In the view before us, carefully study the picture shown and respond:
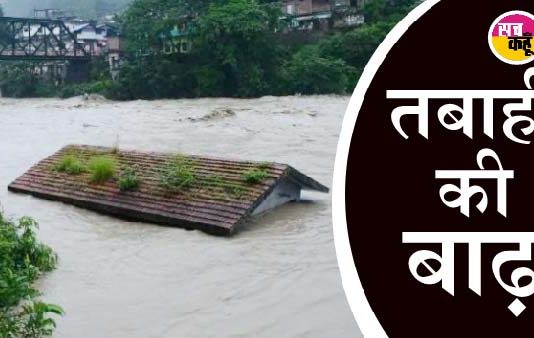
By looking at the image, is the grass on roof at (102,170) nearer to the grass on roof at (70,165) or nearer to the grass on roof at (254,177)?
the grass on roof at (70,165)

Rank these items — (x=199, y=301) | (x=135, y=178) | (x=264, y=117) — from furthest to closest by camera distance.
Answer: (x=264, y=117)
(x=135, y=178)
(x=199, y=301)

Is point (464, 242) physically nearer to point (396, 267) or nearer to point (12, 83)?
point (396, 267)

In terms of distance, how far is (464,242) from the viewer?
4.05 ft

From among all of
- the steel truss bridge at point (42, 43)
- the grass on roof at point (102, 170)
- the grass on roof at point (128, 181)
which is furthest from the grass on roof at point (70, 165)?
the steel truss bridge at point (42, 43)

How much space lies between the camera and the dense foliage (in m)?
3.67

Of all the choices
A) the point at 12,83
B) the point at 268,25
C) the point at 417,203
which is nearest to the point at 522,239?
the point at 417,203

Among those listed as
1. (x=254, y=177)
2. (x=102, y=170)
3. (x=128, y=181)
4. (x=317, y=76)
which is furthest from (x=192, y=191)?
(x=317, y=76)

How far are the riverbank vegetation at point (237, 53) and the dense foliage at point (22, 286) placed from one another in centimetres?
2003

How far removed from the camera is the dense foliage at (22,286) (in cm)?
367

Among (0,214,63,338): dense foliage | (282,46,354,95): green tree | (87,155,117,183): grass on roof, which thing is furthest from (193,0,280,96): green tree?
(0,214,63,338): dense foliage

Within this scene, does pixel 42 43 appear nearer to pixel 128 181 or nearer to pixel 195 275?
pixel 128 181

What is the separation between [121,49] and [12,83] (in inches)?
247

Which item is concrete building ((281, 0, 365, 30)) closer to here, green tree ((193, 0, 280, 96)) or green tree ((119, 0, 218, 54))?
green tree ((193, 0, 280, 96))

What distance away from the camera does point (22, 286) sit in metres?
4.10
